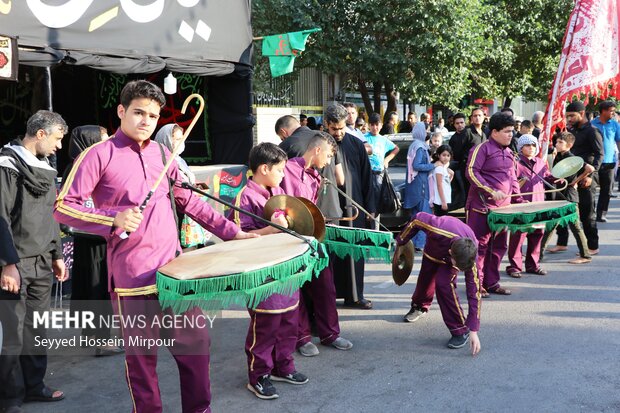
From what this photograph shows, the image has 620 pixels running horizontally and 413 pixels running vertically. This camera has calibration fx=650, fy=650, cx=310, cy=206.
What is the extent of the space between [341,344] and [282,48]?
20.4ft

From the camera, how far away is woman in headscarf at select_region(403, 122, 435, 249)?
8992 millimetres

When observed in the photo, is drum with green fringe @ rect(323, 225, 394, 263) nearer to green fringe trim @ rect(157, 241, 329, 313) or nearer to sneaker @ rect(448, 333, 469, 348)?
sneaker @ rect(448, 333, 469, 348)

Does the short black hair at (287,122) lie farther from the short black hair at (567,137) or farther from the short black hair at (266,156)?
the short black hair at (567,137)

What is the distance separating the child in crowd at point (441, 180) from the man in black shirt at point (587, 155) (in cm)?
168

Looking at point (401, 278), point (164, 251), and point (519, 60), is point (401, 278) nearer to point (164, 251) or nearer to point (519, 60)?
point (164, 251)

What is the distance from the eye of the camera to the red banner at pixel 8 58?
5910mm

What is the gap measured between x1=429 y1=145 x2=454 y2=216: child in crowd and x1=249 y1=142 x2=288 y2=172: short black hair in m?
4.92

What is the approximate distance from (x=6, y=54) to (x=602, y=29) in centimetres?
784

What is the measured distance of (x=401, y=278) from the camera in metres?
5.13

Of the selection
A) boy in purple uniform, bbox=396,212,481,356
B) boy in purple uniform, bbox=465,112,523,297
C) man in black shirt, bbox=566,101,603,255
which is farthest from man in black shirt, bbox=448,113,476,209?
boy in purple uniform, bbox=396,212,481,356

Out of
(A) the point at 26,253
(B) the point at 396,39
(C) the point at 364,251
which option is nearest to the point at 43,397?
(A) the point at 26,253

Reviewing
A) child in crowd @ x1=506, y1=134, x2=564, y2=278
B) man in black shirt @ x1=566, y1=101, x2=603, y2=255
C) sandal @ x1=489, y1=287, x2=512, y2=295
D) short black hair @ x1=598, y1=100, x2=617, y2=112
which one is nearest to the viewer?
sandal @ x1=489, y1=287, x2=512, y2=295

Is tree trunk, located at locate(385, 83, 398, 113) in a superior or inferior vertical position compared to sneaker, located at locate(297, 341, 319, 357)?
superior

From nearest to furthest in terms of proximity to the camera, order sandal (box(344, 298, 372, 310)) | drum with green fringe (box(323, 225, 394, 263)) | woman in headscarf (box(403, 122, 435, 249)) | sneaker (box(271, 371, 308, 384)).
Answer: sneaker (box(271, 371, 308, 384))
drum with green fringe (box(323, 225, 394, 263))
sandal (box(344, 298, 372, 310))
woman in headscarf (box(403, 122, 435, 249))
